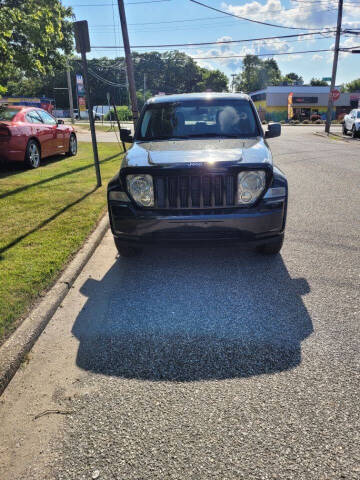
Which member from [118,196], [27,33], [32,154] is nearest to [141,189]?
[118,196]

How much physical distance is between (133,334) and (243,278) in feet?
4.76

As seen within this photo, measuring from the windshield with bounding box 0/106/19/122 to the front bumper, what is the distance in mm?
7224

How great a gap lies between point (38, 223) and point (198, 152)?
2819 mm

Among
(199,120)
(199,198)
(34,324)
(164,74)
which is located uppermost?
(164,74)

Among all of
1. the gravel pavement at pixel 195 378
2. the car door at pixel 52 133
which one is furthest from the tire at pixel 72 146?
the gravel pavement at pixel 195 378

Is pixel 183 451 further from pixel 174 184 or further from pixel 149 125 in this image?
pixel 149 125

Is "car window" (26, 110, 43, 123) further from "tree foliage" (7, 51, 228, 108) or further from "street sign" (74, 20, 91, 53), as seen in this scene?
"tree foliage" (7, 51, 228, 108)

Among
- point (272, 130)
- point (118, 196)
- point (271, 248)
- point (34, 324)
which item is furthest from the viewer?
point (272, 130)

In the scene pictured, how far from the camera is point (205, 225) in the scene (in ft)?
12.2

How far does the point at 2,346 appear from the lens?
2760 mm

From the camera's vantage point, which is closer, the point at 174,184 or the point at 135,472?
the point at 135,472

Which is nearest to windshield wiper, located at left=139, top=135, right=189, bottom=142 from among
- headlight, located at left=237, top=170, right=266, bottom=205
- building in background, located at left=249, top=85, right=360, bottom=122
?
headlight, located at left=237, top=170, right=266, bottom=205

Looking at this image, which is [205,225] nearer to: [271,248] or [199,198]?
[199,198]

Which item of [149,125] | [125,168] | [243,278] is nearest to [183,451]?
[243,278]
